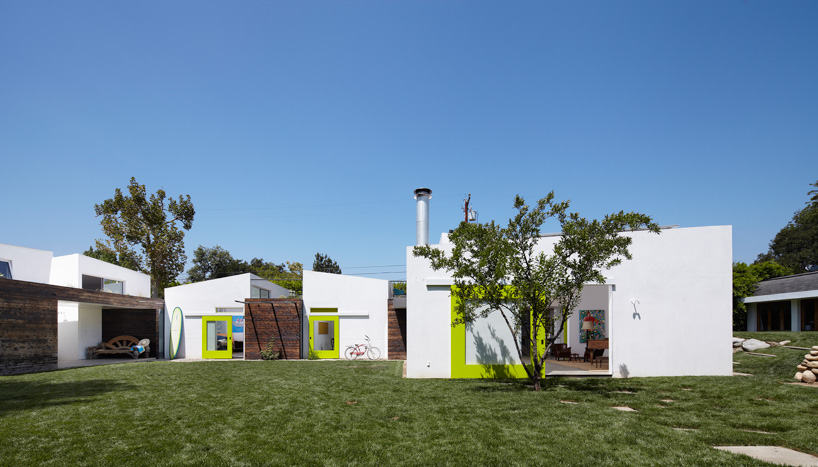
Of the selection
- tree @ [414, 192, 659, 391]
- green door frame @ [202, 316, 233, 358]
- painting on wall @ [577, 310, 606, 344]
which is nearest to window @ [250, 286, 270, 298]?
green door frame @ [202, 316, 233, 358]

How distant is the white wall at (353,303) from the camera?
19.0 metres

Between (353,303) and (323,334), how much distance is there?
72.9 inches

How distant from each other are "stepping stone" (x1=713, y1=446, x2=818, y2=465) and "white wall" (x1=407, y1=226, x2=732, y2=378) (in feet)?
21.0

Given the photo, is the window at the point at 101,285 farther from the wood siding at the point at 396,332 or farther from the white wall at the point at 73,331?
the wood siding at the point at 396,332

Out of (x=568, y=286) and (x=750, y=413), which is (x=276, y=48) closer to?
(x=568, y=286)

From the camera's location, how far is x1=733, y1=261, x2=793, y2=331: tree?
22.5 m

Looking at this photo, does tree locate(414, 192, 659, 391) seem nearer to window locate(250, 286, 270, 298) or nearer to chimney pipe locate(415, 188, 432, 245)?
chimney pipe locate(415, 188, 432, 245)

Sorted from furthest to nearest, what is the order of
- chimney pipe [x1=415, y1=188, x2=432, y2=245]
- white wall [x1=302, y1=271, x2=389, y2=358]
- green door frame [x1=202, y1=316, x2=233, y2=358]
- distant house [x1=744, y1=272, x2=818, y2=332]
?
green door frame [x1=202, y1=316, x2=233, y2=358], white wall [x1=302, y1=271, x2=389, y2=358], distant house [x1=744, y1=272, x2=818, y2=332], chimney pipe [x1=415, y1=188, x2=432, y2=245]

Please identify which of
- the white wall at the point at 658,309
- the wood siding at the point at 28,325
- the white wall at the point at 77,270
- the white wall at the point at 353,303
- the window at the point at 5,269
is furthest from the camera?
the white wall at the point at 77,270

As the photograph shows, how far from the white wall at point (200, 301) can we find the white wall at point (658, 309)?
1127cm

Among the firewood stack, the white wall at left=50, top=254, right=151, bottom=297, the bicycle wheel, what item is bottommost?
the bicycle wheel

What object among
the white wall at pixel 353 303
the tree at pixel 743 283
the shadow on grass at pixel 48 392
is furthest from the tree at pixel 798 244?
the shadow on grass at pixel 48 392

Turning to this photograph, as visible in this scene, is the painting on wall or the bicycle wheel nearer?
the painting on wall

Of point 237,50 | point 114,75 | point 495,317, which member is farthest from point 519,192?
point 114,75
